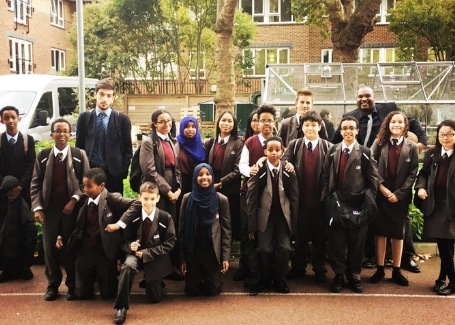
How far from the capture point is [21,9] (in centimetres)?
2767

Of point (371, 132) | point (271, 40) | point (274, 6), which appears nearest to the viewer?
point (371, 132)

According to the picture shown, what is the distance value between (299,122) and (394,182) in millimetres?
1378

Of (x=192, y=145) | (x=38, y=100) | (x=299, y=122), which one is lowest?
(x=192, y=145)

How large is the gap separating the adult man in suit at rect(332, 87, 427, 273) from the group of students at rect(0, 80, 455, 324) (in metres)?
0.56

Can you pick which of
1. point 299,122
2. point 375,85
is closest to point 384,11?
point 375,85

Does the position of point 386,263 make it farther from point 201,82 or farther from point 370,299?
point 201,82

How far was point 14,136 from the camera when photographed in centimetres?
629

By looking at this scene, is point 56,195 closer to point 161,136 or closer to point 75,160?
point 75,160

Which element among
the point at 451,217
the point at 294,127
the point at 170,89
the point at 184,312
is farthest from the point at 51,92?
the point at 170,89

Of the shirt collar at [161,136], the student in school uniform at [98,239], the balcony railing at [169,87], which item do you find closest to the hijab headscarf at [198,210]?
the student in school uniform at [98,239]

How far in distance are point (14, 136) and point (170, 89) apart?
2117 centimetres

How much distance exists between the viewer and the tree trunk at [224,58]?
41.8 feet

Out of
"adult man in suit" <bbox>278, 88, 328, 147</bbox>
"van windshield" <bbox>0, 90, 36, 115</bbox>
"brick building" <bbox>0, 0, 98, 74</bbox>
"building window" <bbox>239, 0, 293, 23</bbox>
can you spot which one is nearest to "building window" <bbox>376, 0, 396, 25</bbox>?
"building window" <bbox>239, 0, 293, 23</bbox>

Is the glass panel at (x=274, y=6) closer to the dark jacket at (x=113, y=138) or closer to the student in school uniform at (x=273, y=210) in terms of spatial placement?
the dark jacket at (x=113, y=138)
